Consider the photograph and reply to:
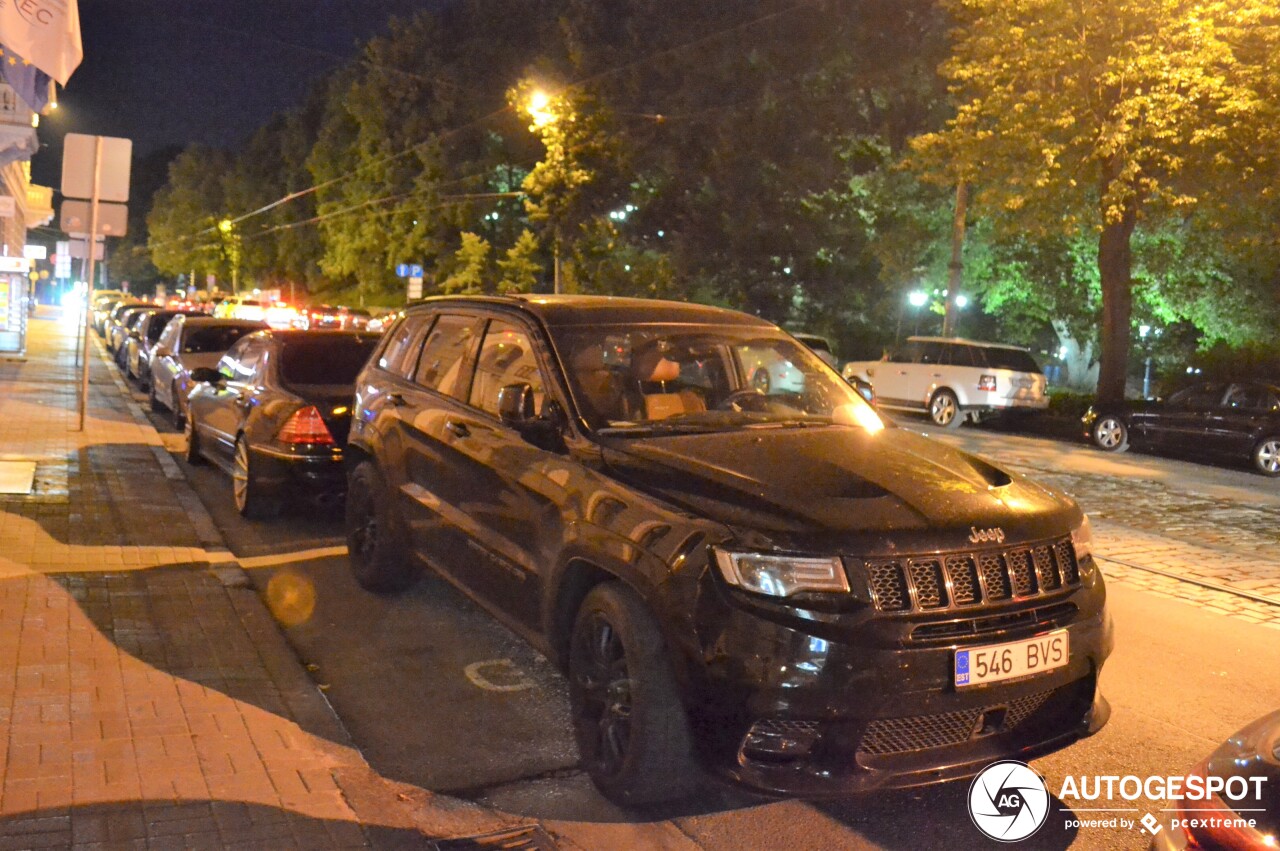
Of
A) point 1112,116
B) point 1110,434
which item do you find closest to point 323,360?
point 1110,434

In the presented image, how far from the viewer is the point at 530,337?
5.82 meters

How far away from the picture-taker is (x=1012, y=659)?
4219 millimetres

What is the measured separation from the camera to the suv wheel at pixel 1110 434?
20897 millimetres

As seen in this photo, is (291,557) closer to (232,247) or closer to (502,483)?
(502,483)

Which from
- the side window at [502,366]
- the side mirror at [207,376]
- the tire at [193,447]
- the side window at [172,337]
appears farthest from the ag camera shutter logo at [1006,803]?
the side window at [172,337]

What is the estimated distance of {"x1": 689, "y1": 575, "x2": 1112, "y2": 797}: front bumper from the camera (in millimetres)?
3986

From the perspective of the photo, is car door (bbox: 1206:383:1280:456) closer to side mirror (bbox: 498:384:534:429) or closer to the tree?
the tree

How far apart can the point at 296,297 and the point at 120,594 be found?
8030cm

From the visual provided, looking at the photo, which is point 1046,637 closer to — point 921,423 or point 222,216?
point 921,423

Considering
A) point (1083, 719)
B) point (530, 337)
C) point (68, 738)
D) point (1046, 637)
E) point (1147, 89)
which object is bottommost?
point (68, 738)

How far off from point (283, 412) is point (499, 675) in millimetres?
3988

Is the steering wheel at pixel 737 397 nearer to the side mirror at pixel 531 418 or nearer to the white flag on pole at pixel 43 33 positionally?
the side mirror at pixel 531 418

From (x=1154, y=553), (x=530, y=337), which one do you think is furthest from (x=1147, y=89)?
(x=530, y=337)

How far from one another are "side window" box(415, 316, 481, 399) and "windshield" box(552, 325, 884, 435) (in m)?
0.98
